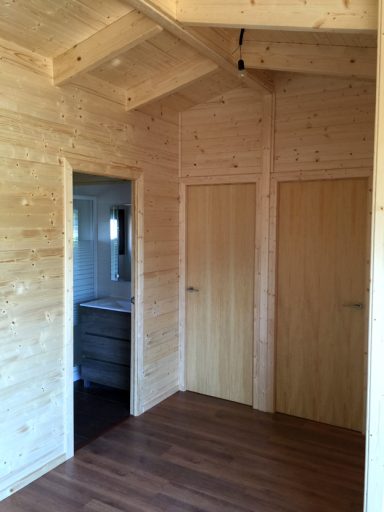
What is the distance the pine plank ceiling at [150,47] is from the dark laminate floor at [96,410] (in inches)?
101

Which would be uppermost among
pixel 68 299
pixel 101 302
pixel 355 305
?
pixel 68 299

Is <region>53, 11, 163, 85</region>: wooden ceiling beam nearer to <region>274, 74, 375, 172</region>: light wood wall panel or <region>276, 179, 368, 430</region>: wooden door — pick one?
<region>274, 74, 375, 172</region>: light wood wall panel

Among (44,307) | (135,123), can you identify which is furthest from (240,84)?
(44,307)

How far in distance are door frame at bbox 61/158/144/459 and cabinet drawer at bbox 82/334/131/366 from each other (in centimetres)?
41

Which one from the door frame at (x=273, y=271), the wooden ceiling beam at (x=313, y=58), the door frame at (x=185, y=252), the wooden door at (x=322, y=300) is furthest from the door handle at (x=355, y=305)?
the wooden ceiling beam at (x=313, y=58)

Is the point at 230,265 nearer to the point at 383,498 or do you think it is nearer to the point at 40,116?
the point at 40,116

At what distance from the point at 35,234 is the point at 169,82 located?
155 cm

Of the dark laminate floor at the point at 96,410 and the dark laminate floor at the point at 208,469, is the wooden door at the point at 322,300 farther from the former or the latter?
the dark laminate floor at the point at 96,410

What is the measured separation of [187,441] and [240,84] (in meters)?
3.00

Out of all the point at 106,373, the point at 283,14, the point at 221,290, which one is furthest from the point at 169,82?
the point at 106,373

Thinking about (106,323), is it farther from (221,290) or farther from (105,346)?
(221,290)

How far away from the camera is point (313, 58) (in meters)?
3.00

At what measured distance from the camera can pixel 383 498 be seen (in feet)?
6.23

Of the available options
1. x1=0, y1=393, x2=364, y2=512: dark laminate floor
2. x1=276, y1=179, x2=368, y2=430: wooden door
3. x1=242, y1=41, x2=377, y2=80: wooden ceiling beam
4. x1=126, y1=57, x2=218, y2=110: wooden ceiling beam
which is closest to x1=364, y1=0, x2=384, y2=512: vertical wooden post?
x1=0, y1=393, x2=364, y2=512: dark laminate floor
